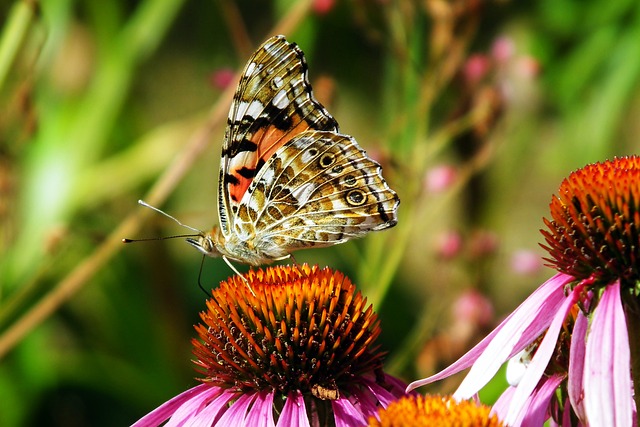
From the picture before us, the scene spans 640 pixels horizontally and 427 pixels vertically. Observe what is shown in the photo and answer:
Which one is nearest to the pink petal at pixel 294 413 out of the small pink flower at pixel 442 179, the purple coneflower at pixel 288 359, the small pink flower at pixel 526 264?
the purple coneflower at pixel 288 359

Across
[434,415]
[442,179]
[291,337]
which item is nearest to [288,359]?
[291,337]

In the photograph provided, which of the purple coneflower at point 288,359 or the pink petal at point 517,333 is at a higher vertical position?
the purple coneflower at point 288,359

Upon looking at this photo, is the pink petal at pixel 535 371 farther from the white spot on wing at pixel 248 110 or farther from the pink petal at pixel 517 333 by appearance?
the white spot on wing at pixel 248 110

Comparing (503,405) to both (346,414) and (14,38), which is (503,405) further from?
(14,38)

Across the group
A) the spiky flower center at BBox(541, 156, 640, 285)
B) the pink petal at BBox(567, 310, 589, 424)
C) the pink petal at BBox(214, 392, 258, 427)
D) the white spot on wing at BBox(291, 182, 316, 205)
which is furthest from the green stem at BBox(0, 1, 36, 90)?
the pink petal at BBox(567, 310, 589, 424)

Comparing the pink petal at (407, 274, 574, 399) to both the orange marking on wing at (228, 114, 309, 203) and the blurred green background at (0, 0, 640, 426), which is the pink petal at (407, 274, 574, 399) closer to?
→ the orange marking on wing at (228, 114, 309, 203)

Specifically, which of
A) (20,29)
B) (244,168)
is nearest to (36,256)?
(20,29)

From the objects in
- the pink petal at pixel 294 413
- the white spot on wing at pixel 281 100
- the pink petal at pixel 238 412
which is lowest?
the pink petal at pixel 294 413
